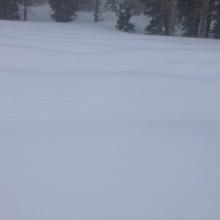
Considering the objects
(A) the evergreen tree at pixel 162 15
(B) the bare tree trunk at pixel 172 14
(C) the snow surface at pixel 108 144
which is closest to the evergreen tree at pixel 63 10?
(A) the evergreen tree at pixel 162 15

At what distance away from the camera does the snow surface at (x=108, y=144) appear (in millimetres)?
3527

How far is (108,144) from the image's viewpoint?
15.1 feet

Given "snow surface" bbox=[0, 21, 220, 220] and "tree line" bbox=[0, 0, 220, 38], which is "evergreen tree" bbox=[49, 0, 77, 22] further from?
"snow surface" bbox=[0, 21, 220, 220]

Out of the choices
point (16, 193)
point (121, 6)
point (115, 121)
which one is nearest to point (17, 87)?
point (115, 121)

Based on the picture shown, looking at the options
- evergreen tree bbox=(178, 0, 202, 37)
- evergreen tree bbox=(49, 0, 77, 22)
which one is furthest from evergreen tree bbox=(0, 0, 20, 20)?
evergreen tree bbox=(178, 0, 202, 37)

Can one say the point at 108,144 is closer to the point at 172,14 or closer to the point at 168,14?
the point at 172,14

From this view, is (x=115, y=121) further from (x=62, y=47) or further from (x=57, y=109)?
(x=62, y=47)

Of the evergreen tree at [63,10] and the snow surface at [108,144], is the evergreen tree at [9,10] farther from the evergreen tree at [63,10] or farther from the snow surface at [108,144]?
the snow surface at [108,144]

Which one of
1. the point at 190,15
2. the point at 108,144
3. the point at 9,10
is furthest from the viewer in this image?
the point at 9,10

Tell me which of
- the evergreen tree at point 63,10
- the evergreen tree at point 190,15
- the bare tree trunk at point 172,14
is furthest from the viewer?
the evergreen tree at point 63,10

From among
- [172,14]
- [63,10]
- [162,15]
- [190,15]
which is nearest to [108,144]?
[172,14]

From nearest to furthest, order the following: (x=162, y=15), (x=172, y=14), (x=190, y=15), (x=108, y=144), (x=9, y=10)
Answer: (x=108, y=144), (x=172, y=14), (x=162, y=15), (x=190, y=15), (x=9, y=10)

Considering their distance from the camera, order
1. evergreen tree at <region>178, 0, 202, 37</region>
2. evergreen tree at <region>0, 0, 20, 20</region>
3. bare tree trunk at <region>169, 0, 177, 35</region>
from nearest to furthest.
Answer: bare tree trunk at <region>169, 0, 177, 35</region> → evergreen tree at <region>178, 0, 202, 37</region> → evergreen tree at <region>0, 0, 20, 20</region>

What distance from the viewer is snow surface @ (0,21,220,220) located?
11.6 feet
